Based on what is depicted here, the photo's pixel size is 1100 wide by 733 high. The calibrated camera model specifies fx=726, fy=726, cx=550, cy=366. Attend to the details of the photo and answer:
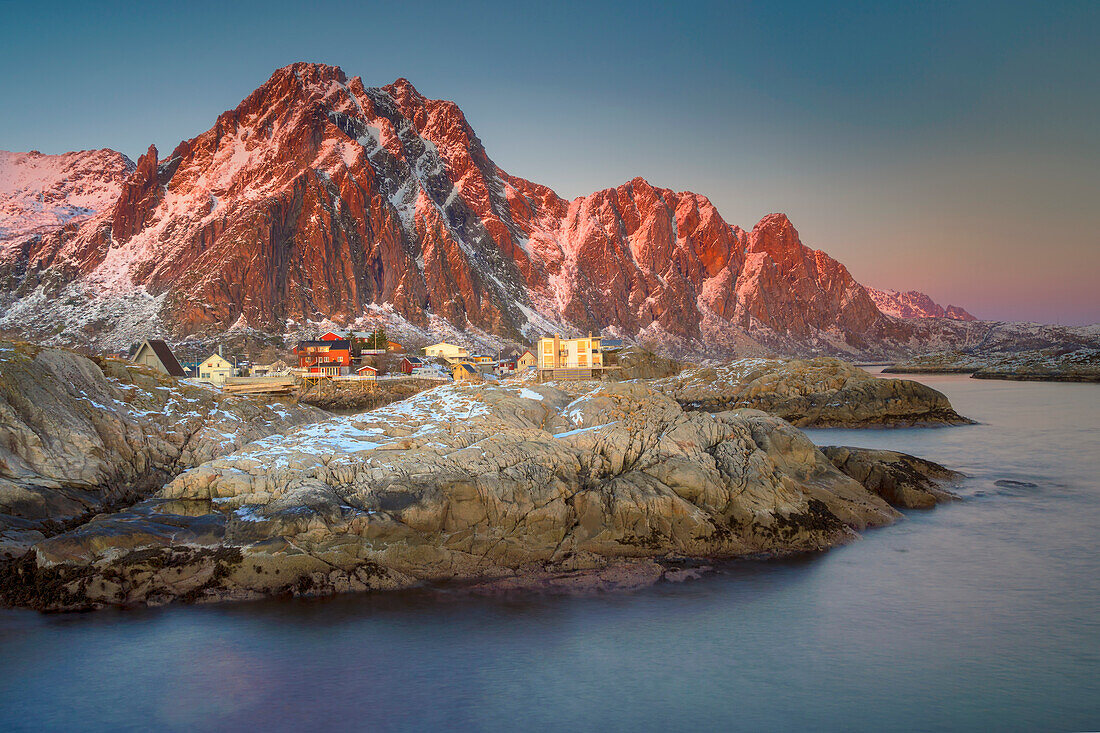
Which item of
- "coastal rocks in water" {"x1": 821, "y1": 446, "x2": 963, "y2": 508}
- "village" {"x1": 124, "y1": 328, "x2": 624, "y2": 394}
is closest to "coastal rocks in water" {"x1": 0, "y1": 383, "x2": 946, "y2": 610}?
"coastal rocks in water" {"x1": 821, "y1": 446, "x2": 963, "y2": 508}

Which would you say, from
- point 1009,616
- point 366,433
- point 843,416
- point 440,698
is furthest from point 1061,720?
point 843,416

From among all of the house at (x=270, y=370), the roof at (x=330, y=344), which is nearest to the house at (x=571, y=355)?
the roof at (x=330, y=344)

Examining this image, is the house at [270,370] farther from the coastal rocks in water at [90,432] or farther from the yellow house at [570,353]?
the coastal rocks in water at [90,432]

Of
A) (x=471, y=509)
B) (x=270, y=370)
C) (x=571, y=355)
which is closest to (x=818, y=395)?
(x=571, y=355)

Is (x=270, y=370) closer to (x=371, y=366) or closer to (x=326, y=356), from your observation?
(x=326, y=356)

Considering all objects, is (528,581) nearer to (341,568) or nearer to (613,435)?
(341,568)
